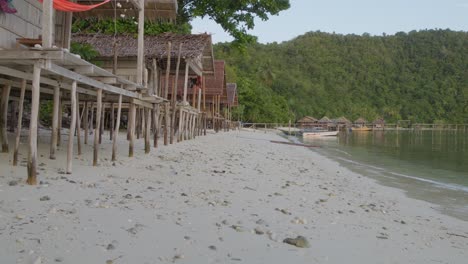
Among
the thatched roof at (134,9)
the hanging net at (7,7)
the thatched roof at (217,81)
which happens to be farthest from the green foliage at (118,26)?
the hanging net at (7,7)

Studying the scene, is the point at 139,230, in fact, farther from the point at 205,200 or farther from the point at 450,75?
the point at 450,75

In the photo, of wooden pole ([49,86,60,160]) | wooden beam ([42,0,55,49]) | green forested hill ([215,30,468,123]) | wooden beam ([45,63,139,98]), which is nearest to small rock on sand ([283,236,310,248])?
wooden beam ([45,63,139,98])

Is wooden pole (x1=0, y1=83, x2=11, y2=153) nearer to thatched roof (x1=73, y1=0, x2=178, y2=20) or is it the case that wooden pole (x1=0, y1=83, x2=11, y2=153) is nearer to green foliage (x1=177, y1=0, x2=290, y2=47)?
thatched roof (x1=73, y1=0, x2=178, y2=20)

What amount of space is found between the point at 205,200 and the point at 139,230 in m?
1.45

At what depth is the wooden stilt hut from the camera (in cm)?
493

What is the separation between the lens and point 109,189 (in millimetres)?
5199

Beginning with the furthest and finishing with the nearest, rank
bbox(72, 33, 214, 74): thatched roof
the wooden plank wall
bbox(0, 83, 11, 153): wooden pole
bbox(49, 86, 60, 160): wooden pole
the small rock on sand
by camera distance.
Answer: bbox(72, 33, 214, 74): thatched roof < bbox(0, 83, 11, 153): wooden pole < the wooden plank wall < bbox(49, 86, 60, 160): wooden pole < the small rock on sand

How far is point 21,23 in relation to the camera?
281 inches

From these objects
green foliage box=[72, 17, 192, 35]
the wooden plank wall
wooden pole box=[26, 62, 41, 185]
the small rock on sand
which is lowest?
the small rock on sand

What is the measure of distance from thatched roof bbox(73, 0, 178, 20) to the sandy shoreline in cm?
434

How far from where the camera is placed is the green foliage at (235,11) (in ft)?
52.8

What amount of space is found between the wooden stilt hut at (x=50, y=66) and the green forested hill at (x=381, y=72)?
76.9 meters

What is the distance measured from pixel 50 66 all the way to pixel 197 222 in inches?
98.1

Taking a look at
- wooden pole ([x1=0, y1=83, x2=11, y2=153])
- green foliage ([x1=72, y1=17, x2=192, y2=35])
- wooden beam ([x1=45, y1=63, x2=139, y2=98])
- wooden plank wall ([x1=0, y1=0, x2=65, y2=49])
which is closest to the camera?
wooden beam ([x1=45, y1=63, x2=139, y2=98])
